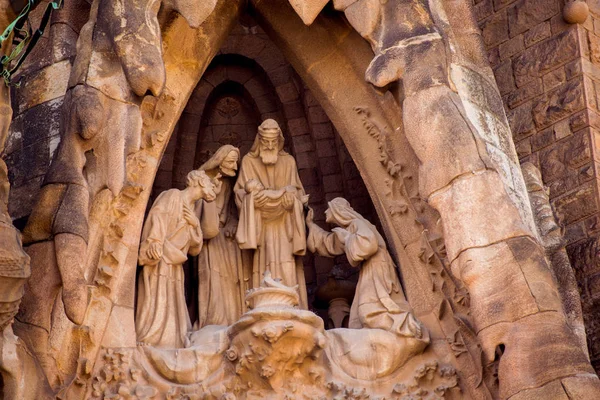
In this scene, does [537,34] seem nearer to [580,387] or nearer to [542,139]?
[542,139]

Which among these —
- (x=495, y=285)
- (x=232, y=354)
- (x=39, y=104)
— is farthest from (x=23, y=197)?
(x=495, y=285)

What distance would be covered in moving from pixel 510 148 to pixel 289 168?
1.67 meters

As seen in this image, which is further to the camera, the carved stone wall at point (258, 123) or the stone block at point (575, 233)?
the carved stone wall at point (258, 123)

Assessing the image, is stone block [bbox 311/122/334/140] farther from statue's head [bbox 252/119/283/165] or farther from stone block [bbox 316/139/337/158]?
statue's head [bbox 252/119/283/165]

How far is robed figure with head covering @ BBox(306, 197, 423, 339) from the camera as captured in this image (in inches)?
489

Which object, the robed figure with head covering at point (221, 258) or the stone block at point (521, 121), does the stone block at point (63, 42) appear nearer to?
the robed figure with head covering at point (221, 258)

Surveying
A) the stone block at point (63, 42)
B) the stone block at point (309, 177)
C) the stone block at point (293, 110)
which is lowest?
the stone block at point (309, 177)

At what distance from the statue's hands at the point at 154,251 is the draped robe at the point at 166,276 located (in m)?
0.02

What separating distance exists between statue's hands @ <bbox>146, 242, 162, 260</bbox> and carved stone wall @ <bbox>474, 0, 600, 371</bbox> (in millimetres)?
3106

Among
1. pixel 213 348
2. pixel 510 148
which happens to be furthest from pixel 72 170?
pixel 510 148

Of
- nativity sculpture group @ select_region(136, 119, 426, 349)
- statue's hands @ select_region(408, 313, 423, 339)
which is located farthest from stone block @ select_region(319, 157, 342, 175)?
statue's hands @ select_region(408, 313, 423, 339)

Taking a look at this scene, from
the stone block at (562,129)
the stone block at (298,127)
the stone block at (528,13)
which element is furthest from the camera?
the stone block at (298,127)

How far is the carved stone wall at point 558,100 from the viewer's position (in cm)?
1395

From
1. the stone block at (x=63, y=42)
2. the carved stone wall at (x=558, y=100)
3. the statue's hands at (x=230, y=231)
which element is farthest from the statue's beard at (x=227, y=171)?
the carved stone wall at (x=558, y=100)
